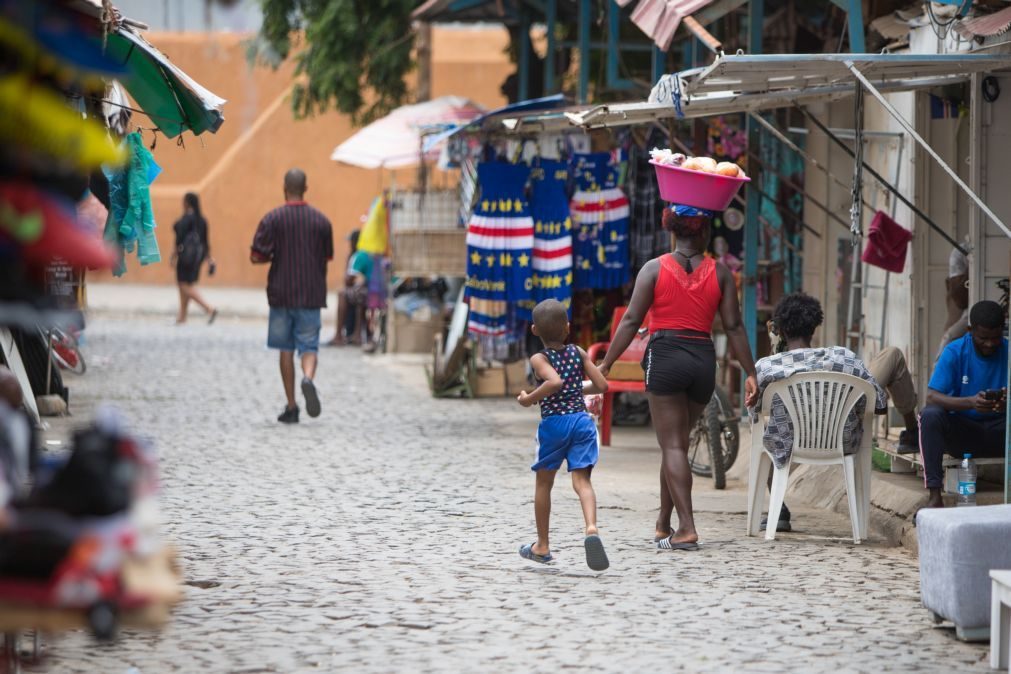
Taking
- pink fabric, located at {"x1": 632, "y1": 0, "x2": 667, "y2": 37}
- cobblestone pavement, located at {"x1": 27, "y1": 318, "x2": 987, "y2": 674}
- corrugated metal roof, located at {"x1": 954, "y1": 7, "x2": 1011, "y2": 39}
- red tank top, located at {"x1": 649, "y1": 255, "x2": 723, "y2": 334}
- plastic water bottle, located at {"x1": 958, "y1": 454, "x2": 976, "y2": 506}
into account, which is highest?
pink fabric, located at {"x1": 632, "y1": 0, "x2": 667, "y2": 37}

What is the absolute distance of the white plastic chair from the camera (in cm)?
826

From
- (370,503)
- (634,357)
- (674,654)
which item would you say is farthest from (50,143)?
(634,357)

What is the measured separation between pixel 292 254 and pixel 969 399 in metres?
6.71

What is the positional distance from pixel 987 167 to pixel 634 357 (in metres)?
3.78

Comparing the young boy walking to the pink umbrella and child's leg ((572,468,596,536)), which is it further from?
the pink umbrella

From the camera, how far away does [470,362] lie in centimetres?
1608

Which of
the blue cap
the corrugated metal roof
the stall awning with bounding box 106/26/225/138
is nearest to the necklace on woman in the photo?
the blue cap

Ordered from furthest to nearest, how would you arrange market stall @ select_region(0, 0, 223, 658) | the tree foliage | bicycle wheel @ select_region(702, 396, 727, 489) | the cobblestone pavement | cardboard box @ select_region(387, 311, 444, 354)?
the tree foliage < cardboard box @ select_region(387, 311, 444, 354) < bicycle wheel @ select_region(702, 396, 727, 489) < the cobblestone pavement < market stall @ select_region(0, 0, 223, 658)

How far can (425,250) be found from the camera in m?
15.7

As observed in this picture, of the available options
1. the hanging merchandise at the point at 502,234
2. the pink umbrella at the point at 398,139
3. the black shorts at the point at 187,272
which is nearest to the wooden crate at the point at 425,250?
the pink umbrella at the point at 398,139

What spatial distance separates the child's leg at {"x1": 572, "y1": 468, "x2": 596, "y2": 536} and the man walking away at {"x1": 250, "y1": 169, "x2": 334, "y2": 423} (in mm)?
6002

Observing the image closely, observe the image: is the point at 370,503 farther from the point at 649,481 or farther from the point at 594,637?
the point at 594,637

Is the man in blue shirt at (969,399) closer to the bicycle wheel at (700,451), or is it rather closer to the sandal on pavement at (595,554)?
the sandal on pavement at (595,554)

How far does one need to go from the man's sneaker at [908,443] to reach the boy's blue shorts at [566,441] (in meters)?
2.54
